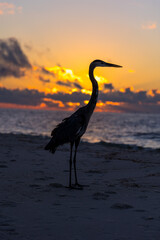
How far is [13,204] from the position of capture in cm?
550

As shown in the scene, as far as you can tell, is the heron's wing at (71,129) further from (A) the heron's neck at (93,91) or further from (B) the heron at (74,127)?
(A) the heron's neck at (93,91)

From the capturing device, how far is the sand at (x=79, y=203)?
418 cm

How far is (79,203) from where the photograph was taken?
5797 mm

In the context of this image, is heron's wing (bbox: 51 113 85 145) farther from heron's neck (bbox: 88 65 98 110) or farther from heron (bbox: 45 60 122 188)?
heron's neck (bbox: 88 65 98 110)

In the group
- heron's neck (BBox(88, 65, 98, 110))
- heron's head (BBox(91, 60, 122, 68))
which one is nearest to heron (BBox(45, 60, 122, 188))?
heron's neck (BBox(88, 65, 98, 110))

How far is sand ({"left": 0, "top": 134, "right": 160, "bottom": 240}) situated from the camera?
4.18 metres

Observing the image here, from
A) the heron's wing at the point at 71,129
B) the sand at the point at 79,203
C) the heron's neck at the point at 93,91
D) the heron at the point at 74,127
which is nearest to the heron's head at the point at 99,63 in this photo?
the heron's neck at the point at 93,91

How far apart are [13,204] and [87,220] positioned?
1.59 metres

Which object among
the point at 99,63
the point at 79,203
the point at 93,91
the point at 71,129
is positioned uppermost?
the point at 99,63

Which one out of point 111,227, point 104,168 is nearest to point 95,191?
point 111,227

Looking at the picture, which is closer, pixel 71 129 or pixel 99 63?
pixel 71 129

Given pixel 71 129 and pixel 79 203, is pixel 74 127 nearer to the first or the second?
pixel 71 129

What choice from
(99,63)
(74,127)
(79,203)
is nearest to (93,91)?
(99,63)

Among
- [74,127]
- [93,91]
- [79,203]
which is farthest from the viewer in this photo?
[93,91]
